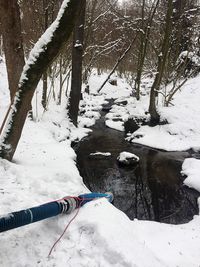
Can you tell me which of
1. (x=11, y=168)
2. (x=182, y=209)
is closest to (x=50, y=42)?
(x=11, y=168)

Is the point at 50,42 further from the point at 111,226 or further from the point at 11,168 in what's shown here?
the point at 111,226

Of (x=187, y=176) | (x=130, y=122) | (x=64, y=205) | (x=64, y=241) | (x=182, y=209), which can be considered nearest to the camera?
(x=64, y=241)

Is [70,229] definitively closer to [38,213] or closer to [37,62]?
[38,213]

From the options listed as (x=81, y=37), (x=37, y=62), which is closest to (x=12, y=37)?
(x=37, y=62)

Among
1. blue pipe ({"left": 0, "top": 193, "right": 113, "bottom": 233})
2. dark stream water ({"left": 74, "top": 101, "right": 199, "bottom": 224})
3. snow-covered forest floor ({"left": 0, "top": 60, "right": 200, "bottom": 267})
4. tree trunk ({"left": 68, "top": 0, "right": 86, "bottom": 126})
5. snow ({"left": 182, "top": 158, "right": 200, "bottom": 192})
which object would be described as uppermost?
tree trunk ({"left": 68, "top": 0, "right": 86, "bottom": 126})

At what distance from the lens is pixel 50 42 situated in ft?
12.4

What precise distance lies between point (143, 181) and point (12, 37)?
435 cm

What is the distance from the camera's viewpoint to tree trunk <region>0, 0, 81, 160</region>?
144 inches

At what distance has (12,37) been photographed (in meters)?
4.34

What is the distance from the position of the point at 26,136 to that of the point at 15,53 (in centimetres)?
290

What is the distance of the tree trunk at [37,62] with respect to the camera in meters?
3.65

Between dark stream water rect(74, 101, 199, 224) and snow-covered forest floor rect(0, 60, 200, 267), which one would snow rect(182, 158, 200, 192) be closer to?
snow-covered forest floor rect(0, 60, 200, 267)

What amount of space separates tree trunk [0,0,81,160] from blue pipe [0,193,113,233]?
1680 mm

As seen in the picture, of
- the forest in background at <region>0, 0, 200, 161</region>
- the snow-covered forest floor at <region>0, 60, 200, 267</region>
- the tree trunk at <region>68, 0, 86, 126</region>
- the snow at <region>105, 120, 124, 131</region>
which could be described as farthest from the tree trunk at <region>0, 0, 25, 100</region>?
the snow at <region>105, 120, 124, 131</region>
